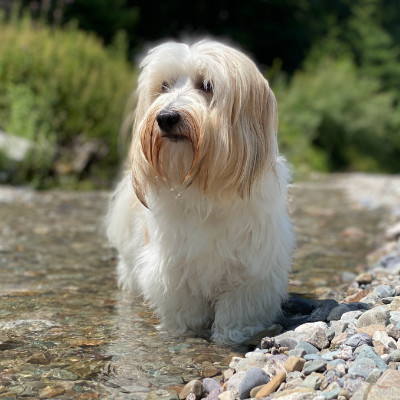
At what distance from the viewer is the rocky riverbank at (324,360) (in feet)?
7.06

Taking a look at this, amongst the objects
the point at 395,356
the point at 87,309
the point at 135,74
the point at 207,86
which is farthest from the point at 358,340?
the point at 135,74

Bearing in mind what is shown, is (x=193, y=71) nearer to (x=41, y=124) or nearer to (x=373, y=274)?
(x=373, y=274)

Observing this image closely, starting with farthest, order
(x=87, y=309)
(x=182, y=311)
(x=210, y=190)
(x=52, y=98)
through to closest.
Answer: (x=52, y=98), (x=87, y=309), (x=182, y=311), (x=210, y=190)

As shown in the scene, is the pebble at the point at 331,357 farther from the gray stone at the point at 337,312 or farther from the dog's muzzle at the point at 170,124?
the dog's muzzle at the point at 170,124

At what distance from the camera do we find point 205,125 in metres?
2.75

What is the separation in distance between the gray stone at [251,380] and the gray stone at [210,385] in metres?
0.13

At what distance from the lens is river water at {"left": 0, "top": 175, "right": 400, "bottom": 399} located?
98.7 inches

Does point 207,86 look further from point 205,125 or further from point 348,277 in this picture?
point 348,277

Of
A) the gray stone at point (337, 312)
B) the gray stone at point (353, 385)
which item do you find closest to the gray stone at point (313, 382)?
the gray stone at point (353, 385)

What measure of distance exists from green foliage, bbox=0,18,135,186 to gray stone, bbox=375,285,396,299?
250 inches

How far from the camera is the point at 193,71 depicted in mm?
2926

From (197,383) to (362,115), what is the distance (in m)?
20.5

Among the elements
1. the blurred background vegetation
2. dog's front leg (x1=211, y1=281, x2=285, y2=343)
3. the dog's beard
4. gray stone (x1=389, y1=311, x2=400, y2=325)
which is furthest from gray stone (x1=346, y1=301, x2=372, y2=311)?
the blurred background vegetation

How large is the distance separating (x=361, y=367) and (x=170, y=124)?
1269 mm
